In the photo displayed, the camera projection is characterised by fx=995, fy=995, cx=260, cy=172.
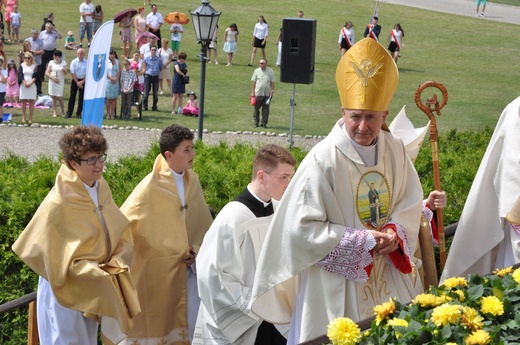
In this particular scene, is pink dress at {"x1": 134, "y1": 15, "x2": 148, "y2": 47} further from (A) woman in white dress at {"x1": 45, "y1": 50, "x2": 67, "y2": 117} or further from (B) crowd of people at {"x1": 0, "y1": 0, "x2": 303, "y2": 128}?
(A) woman in white dress at {"x1": 45, "y1": 50, "x2": 67, "y2": 117}

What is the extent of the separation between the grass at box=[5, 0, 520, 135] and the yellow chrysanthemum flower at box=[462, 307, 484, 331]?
1852 cm

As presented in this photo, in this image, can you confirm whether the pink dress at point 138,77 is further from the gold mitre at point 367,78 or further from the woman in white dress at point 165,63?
the gold mitre at point 367,78

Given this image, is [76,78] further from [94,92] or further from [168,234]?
[168,234]

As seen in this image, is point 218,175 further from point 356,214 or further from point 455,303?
point 455,303

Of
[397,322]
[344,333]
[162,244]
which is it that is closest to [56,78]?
[162,244]

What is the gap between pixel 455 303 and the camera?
359 centimetres

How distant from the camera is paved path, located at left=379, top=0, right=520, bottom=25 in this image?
41156 millimetres

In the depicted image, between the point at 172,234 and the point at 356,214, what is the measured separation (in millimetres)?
1888

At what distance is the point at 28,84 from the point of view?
72.9 ft

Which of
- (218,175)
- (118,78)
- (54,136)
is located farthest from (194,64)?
(218,175)

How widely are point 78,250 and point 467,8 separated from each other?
38.8 metres

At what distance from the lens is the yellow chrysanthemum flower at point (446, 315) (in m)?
3.31

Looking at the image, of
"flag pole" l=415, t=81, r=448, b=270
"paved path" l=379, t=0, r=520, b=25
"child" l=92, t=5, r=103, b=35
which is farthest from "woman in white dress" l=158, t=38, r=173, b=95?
"flag pole" l=415, t=81, r=448, b=270

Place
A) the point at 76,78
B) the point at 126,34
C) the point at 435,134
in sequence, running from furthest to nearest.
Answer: the point at 126,34, the point at 76,78, the point at 435,134
